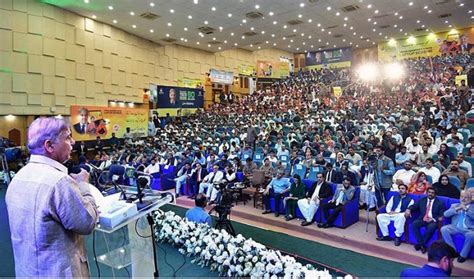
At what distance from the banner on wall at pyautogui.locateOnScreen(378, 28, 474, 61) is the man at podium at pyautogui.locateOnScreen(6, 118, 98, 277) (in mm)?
26434

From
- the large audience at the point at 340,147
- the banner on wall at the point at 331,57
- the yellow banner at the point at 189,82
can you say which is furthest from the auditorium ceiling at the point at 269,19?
the large audience at the point at 340,147

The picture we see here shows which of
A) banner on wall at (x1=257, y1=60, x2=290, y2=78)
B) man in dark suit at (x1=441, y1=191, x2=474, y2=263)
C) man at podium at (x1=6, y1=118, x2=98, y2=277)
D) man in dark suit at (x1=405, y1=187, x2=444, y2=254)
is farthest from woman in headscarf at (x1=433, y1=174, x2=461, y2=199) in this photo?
banner on wall at (x1=257, y1=60, x2=290, y2=78)

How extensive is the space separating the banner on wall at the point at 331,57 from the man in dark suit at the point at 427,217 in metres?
21.5

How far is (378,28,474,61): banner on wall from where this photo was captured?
22031mm

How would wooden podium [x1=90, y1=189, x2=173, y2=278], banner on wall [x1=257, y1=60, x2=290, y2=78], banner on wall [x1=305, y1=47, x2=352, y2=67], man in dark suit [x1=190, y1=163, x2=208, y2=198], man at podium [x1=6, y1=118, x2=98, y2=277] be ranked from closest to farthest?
man at podium [x1=6, y1=118, x2=98, y2=277]
wooden podium [x1=90, y1=189, x2=173, y2=278]
man in dark suit [x1=190, y1=163, x2=208, y2=198]
banner on wall [x1=305, y1=47, x2=352, y2=67]
banner on wall [x1=257, y1=60, x2=290, y2=78]

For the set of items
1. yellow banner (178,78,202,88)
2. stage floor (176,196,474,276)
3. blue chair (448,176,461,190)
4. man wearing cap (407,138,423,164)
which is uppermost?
yellow banner (178,78,202,88)

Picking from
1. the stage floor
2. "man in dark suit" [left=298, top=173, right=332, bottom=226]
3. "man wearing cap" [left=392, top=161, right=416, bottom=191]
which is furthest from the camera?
"man wearing cap" [left=392, top=161, right=416, bottom=191]

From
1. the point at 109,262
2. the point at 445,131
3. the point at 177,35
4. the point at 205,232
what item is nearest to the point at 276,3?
the point at 177,35

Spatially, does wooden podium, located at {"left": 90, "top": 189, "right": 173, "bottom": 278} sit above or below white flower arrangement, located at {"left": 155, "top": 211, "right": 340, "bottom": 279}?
above

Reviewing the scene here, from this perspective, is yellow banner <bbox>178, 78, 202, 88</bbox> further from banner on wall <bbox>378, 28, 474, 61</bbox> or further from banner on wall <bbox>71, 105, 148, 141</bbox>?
banner on wall <bbox>378, 28, 474, 61</bbox>

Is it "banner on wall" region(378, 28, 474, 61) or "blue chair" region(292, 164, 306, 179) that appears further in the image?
"banner on wall" region(378, 28, 474, 61)

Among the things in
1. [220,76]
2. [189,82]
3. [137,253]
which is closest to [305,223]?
[137,253]

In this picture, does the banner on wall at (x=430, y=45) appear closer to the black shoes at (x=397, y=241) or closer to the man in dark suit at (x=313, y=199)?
the man in dark suit at (x=313, y=199)

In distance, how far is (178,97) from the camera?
728 inches
